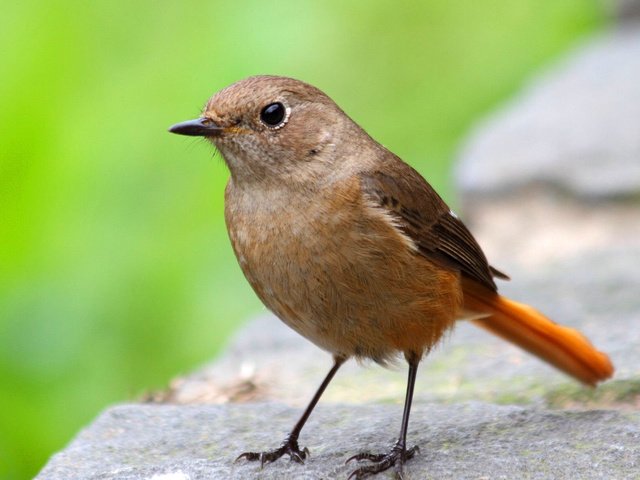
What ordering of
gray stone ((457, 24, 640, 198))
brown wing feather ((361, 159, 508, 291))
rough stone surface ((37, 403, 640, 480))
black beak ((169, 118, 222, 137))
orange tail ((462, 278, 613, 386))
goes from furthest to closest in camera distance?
gray stone ((457, 24, 640, 198)) → orange tail ((462, 278, 613, 386)) → brown wing feather ((361, 159, 508, 291)) → black beak ((169, 118, 222, 137)) → rough stone surface ((37, 403, 640, 480))

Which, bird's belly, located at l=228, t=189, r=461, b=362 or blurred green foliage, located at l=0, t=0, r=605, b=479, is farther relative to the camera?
blurred green foliage, located at l=0, t=0, r=605, b=479

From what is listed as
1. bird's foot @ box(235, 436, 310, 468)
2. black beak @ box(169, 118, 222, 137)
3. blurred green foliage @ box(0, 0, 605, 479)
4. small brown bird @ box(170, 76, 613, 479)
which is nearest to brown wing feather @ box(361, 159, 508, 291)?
small brown bird @ box(170, 76, 613, 479)

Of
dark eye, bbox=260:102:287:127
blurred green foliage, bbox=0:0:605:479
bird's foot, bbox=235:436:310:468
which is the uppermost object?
Result: blurred green foliage, bbox=0:0:605:479

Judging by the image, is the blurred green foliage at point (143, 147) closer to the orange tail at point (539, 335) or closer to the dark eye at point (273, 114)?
the dark eye at point (273, 114)

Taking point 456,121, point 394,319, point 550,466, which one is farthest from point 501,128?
point 550,466

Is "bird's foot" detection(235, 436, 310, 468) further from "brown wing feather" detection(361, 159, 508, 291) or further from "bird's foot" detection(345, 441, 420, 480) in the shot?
"brown wing feather" detection(361, 159, 508, 291)

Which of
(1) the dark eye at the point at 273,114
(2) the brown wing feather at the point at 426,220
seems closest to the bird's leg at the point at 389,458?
(2) the brown wing feather at the point at 426,220
